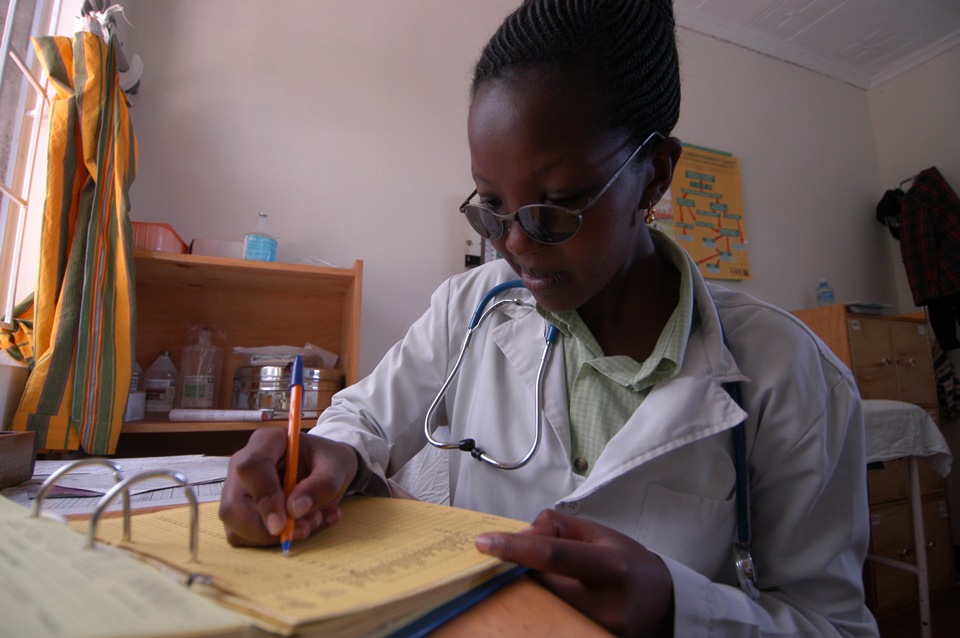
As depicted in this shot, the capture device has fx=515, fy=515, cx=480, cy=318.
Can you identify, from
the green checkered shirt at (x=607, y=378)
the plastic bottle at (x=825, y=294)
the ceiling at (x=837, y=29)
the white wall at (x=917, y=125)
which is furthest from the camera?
the white wall at (x=917, y=125)

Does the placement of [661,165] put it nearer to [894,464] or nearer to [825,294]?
[894,464]

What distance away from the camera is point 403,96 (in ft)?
7.15

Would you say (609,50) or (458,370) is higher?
(609,50)

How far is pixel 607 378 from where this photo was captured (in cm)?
78

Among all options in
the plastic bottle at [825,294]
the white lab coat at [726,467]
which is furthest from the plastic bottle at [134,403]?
the plastic bottle at [825,294]

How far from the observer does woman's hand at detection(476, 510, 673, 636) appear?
1.21 ft

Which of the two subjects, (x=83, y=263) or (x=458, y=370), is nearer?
(x=458, y=370)

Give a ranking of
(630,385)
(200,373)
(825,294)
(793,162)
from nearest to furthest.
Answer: (630,385)
(200,373)
(825,294)
(793,162)

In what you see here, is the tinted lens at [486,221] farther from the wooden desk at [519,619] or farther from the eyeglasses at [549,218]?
the wooden desk at [519,619]

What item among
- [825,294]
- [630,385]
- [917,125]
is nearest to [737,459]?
[630,385]

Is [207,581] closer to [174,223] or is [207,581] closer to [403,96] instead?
[174,223]

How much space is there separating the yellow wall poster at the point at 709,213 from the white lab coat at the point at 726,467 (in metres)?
2.08

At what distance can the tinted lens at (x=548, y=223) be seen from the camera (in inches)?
25.8

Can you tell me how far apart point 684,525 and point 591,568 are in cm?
34
